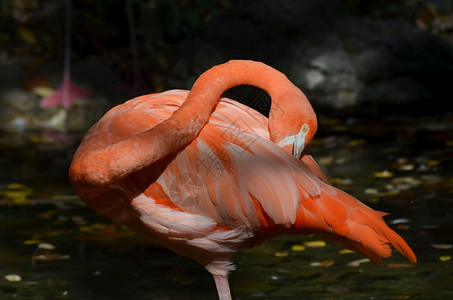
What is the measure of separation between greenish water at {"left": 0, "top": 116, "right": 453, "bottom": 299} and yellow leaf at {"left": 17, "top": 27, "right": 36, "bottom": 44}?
9.13 ft

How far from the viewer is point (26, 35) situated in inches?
338

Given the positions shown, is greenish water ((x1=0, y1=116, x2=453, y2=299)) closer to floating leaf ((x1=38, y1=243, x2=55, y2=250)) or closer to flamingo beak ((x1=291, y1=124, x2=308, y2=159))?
floating leaf ((x1=38, y1=243, x2=55, y2=250))

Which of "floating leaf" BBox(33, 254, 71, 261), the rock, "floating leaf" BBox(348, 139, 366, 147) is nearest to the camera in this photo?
"floating leaf" BBox(33, 254, 71, 261)

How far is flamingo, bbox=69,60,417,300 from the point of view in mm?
2873

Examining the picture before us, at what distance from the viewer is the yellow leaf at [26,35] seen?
28.1 ft

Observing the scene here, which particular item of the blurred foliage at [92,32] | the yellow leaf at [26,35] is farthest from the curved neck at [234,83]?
the yellow leaf at [26,35]

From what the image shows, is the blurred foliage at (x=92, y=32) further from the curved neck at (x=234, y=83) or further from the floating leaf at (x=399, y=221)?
the curved neck at (x=234, y=83)

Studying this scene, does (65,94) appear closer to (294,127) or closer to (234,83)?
(234,83)

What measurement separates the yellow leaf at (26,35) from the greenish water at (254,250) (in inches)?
110

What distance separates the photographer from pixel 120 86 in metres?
7.04

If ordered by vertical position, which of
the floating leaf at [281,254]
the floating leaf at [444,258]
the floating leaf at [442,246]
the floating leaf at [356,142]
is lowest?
the floating leaf at [444,258]

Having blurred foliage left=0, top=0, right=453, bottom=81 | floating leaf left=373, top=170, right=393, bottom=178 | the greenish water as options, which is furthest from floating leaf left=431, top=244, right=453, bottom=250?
blurred foliage left=0, top=0, right=453, bottom=81

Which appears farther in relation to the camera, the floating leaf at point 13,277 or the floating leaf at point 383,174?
the floating leaf at point 383,174

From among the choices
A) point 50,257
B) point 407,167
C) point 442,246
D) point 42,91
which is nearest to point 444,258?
point 442,246
